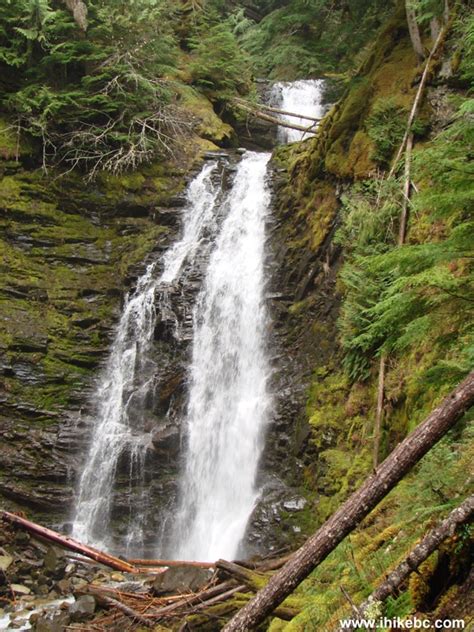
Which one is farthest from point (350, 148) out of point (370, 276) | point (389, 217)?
point (370, 276)

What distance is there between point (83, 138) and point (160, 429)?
9.44 metres

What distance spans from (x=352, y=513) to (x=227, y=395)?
8.38 m

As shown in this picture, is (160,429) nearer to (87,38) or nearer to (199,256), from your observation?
(199,256)

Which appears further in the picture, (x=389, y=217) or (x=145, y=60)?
(x=145, y=60)

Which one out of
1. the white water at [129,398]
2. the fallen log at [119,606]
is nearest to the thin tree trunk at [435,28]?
the white water at [129,398]

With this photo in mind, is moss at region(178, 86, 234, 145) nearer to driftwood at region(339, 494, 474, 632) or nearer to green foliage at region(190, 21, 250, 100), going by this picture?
green foliage at region(190, 21, 250, 100)

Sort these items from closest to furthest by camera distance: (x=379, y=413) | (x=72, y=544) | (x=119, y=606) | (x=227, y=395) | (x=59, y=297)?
(x=119, y=606), (x=379, y=413), (x=72, y=544), (x=227, y=395), (x=59, y=297)

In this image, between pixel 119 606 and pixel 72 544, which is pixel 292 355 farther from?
pixel 119 606

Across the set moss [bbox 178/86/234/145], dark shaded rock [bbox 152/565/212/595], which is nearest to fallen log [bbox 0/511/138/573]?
dark shaded rock [bbox 152/565/212/595]

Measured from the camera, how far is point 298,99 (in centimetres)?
2167

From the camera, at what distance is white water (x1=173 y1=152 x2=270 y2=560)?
10.1 meters

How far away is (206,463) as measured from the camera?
1097 cm

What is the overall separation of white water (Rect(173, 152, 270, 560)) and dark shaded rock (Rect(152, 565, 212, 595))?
2416 mm

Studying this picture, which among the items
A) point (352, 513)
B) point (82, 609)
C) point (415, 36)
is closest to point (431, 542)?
point (352, 513)
